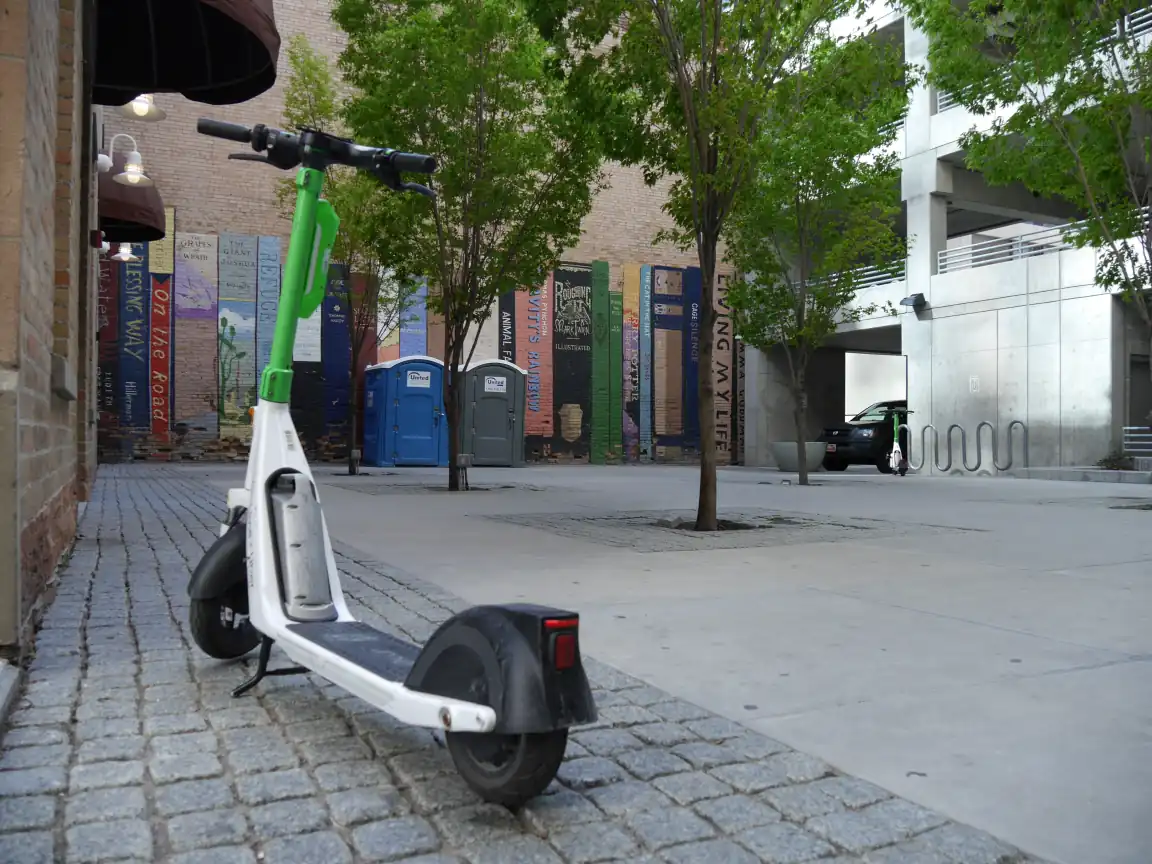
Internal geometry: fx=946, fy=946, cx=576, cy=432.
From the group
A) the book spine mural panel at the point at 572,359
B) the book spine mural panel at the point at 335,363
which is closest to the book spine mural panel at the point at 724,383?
the book spine mural panel at the point at 572,359

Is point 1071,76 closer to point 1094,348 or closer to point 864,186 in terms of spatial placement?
point 864,186

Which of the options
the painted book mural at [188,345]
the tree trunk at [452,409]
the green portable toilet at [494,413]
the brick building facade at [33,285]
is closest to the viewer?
the brick building facade at [33,285]

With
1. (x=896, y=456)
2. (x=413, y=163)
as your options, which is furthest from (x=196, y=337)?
(x=413, y=163)

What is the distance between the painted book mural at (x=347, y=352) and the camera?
20281 mm

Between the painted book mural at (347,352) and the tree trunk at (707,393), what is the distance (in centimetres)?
793

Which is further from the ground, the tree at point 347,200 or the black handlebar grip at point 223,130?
the tree at point 347,200

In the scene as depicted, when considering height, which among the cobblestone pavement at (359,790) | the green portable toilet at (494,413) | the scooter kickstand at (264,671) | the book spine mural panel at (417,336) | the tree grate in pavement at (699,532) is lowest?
the cobblestone pavement at (359,790)

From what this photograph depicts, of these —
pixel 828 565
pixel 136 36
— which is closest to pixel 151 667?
pixel 828 565

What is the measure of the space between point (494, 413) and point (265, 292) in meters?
5.81

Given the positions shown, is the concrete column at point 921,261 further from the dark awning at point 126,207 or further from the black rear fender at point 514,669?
the black rear fender at point 514,669

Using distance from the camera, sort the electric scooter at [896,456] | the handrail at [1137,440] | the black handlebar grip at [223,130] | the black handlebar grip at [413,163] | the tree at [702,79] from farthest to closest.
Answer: the electric scooter at [896,456] → the handrail at [1137,440] → the tree at [702,79] → the black handlebar grip at [223,130] → the black handlebar grip at [413,163]

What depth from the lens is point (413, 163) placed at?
267 cm

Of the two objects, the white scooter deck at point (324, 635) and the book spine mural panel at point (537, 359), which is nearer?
the white scooter deck at point (324, 635)

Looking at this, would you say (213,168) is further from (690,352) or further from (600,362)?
(690,352)
